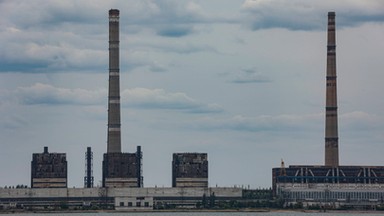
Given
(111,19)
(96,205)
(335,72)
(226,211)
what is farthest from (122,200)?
(335,72)

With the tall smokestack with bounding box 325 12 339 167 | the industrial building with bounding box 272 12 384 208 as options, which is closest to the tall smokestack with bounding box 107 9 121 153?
the industrial building with bounding box 272 12 384 208

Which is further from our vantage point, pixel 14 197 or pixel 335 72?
pixel 14 197

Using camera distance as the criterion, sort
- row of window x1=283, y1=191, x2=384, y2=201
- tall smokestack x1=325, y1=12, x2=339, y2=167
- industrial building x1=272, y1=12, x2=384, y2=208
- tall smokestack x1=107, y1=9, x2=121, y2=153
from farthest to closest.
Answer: row of window x1=283, y1=191, x2=384, y2=201, industrial building x1=272, y1=12, x2=384, y2=208, tall smokestack x1=107, y1=9, x2=121, y2=153, tall smokestack x1=325, y1=12, x2=339, y2=167

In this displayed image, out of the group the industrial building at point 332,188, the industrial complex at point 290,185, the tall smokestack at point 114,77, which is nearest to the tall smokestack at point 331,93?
the industrial complex at point 290,185

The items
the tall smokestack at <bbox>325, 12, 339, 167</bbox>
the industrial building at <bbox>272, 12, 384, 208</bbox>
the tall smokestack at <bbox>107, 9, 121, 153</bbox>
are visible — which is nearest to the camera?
the tall smokestack at <bbox>325, 12, 339, 167</bbox>

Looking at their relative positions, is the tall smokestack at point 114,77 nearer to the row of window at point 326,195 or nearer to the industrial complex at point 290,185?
the industrial complex at point 290,185

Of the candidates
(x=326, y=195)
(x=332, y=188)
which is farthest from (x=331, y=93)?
(x=326, y=195)

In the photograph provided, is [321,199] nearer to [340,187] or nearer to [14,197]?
[340,187]

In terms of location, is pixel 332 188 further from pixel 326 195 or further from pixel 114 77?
pixel 114 77

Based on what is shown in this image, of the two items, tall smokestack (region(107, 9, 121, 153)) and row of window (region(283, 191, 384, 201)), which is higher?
tall smokestack (region(107, 9, 121, 153))

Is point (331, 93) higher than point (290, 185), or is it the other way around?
point (331, 93)

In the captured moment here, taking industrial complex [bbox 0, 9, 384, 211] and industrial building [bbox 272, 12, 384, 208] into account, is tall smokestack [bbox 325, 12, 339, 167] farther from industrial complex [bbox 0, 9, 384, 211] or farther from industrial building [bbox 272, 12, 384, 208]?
industrial building [bbox 272, 12, 384, 208]

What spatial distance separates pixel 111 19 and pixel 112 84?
1190 cm

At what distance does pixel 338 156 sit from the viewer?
189 meters
